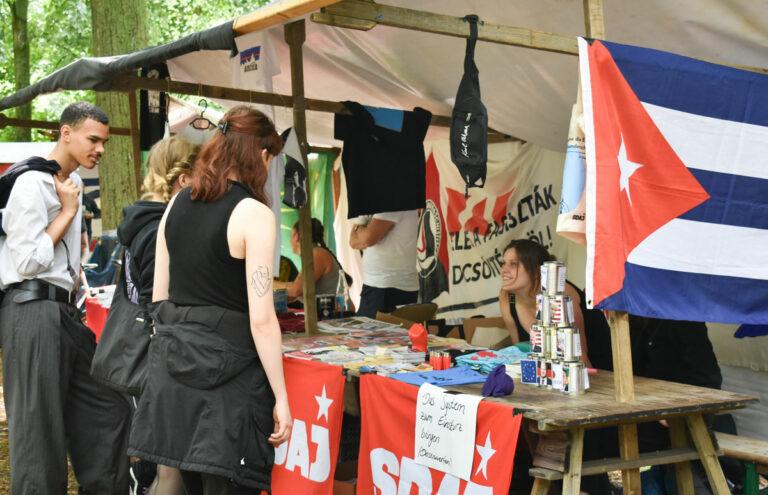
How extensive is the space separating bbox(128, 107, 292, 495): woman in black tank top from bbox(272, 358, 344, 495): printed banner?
1035mm

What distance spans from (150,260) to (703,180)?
2253 mm

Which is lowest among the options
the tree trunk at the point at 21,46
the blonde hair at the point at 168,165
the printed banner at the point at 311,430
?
the printed banner at the point at 311,430

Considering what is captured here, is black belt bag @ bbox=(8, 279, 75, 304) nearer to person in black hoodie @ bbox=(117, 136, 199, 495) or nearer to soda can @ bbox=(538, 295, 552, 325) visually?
person in black hoodie @ bbox=(117, 136, 199, 495)

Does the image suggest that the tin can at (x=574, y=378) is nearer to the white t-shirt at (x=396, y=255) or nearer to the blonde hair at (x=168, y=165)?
the blonde hair at (x=168, y=165)

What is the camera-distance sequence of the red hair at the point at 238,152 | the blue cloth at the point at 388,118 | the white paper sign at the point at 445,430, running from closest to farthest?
the red hair at the point at 238,152, the white paper sign at the point at 445,430, the blue cloth at the point at 388,118

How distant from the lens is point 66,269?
4180 mm

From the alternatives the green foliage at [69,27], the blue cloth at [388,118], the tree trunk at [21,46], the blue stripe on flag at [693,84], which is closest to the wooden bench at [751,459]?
the blue stripe on flag at [693,84]

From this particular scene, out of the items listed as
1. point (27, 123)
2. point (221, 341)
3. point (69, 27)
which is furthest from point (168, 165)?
point (69, 27)

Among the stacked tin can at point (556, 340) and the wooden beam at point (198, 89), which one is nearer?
the stacked tin can at point (556, 340)

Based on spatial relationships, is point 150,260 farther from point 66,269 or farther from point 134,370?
point 66,269

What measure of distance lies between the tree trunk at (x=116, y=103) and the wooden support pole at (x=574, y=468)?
6.10 meters

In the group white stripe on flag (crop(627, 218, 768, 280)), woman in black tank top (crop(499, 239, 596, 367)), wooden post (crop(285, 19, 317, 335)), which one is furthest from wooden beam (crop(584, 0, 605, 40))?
wooden post (crop(285, 19, 317, 335))

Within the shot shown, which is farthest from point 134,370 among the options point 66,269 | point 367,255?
point 367,255

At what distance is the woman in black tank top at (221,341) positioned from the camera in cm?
284
